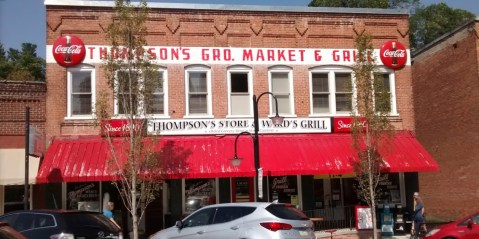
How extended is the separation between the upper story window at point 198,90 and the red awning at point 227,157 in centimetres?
106

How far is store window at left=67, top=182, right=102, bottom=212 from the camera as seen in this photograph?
18.8 metres

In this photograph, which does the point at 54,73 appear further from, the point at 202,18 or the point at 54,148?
the point at 202,18

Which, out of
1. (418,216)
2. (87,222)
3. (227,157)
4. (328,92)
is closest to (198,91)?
(227,157)

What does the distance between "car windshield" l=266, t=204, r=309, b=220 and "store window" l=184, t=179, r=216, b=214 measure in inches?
305

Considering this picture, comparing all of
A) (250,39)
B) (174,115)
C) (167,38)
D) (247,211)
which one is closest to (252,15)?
(250,39)

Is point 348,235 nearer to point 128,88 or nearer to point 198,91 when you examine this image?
point 198,91

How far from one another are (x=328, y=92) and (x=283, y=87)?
174cm

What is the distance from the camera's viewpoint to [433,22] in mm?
47562

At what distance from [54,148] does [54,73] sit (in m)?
2.67

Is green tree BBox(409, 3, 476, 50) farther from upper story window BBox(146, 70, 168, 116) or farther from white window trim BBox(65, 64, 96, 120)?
white window trim BBox(65, 64, 96, 120)

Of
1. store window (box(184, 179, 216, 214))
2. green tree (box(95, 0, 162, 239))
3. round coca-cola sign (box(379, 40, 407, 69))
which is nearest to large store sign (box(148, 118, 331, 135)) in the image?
store window (box(184, 179, 216, 214))

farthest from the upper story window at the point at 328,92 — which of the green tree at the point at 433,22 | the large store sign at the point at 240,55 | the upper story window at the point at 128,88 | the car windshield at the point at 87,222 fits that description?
the green tree at the point at 433,22

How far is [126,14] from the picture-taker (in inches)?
581

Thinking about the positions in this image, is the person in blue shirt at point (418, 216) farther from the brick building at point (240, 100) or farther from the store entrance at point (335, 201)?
the store entrance at point (335, 201)
